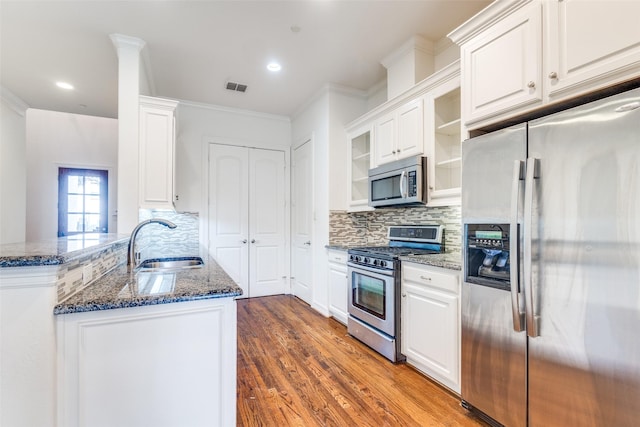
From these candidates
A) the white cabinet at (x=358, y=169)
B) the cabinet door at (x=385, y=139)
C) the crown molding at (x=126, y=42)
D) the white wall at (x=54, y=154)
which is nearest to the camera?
the crown molding at (x=126, y=42)

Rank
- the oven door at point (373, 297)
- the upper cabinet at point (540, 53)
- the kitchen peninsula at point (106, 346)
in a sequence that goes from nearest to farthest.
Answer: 1. the kitchen peninsula at point (106, 346)
2. the upper cabinet at point (540, 53)
3. the oven door at point (373, 297)

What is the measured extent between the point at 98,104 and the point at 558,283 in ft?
18.3

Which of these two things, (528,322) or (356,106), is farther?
(356,106)

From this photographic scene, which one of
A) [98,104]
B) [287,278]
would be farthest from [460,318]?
[98,104]

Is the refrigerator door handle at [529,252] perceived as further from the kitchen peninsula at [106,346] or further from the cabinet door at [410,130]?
the kitchen peninsula at [106,346]

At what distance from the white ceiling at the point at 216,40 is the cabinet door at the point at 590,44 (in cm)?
109

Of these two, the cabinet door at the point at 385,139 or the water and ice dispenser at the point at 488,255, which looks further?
the cabinet door at the point at 385,139

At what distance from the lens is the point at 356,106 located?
3988 millimetres

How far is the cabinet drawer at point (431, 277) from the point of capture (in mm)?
2041

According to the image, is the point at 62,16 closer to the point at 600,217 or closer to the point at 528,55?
the point at 528,55

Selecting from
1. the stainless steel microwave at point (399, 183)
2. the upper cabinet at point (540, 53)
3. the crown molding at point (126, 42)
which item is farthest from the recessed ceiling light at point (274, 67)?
the upper cabinet at point (540, 53)

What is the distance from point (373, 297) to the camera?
276cm

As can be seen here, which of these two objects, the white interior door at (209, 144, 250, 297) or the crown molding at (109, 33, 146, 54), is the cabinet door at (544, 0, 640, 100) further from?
the white interior door at (209, 144, 250, 297)

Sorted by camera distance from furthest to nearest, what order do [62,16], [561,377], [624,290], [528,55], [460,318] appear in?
[62,16] → [460,318] → [528,55] → [561,377] → [624,290]
